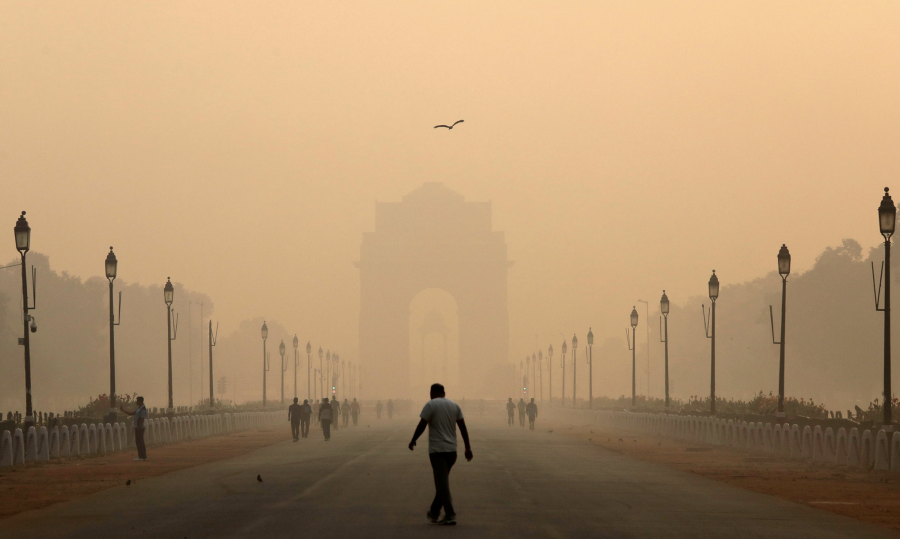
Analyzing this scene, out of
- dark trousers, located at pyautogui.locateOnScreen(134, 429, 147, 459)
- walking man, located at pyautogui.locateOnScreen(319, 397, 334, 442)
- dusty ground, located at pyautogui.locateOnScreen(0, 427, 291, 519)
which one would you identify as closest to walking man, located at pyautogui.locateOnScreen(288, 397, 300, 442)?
walking man, located at pyautogui.locateOnScreen(319, 397, 334, 442)

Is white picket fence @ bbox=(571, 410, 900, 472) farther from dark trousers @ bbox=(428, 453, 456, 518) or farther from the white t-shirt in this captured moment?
dark trousers @ bbox=(428, 453, 456, 518)

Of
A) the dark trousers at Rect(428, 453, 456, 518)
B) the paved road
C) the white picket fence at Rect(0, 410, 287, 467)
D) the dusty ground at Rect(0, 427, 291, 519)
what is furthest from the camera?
the white picket fence at Rect(0, 410, 287, 467)

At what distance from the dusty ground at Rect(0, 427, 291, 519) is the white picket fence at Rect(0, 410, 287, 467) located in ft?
0.99

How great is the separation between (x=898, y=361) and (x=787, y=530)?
54.8 metres

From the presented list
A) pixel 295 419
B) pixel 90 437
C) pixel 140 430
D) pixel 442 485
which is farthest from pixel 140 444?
pixel 442 485

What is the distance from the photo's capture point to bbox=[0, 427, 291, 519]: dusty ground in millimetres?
18516

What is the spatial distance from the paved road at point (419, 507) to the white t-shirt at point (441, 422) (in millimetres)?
902

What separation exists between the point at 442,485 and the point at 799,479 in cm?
1050

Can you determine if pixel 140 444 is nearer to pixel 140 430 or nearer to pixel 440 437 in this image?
pixel 140 430

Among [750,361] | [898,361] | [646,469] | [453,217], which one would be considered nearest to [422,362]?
[453,217]

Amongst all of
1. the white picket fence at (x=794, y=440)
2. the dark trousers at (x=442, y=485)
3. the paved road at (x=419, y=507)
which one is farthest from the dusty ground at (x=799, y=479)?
the dark trousers at (x=442, y=485)

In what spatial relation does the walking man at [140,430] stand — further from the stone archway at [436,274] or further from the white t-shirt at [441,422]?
the stone archway at [436,274]

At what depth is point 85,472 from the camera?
24.1 metres

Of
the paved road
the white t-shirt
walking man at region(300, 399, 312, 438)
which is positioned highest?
the white t-shirt
